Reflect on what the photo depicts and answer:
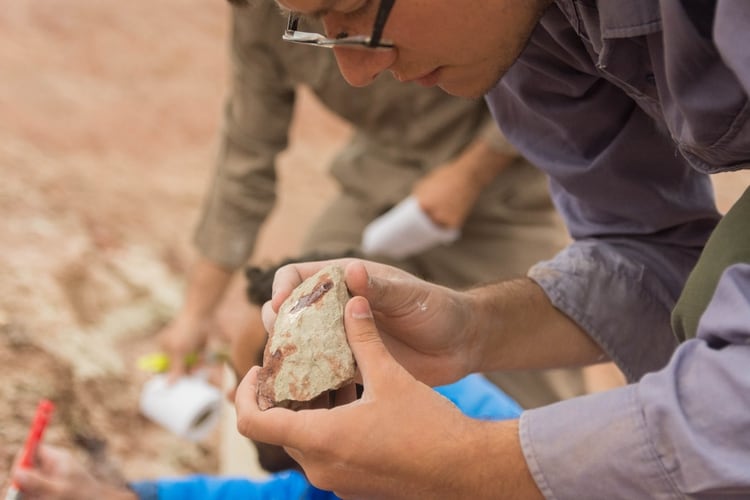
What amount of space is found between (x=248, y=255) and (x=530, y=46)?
5.17 feet

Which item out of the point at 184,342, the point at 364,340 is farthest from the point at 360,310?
the point at 184,342

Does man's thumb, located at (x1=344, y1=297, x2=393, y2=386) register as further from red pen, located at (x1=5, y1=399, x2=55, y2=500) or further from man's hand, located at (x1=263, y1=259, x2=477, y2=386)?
red pen, located at (x1=5, y1=399, x2=55, y2=500)

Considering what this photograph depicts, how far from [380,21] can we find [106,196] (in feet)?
8.69

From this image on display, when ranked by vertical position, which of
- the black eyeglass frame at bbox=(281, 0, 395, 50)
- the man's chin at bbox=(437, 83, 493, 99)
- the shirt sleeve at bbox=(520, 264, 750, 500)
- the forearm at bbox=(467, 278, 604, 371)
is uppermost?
the black eyeglass frame at bbox=(281, 0, 395, 50)

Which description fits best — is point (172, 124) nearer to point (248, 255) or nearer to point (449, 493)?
point (248, 255)

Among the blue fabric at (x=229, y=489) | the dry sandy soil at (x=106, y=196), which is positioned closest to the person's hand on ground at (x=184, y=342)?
the dry sandy soil at (x=106, y=196)

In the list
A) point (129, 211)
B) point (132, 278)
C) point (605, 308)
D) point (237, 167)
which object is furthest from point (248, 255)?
point (605, 308)

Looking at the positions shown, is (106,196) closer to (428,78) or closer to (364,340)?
(428,78)

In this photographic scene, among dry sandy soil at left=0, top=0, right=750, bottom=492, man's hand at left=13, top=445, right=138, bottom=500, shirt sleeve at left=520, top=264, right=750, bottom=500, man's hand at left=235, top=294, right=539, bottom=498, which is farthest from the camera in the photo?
dry sandy soil at left=0, top=0, right=750, bottom=492

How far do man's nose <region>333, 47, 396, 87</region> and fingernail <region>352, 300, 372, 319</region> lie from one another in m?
0.33

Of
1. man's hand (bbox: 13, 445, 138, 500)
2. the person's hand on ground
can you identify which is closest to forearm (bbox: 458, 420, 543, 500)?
man's hand (bbox: 13, 445, 138, 500)

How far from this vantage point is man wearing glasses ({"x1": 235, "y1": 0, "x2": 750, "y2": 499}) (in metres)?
1.07

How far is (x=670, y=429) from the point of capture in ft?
3.48

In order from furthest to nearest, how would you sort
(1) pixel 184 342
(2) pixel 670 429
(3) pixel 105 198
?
(3) pixel 105 198 → (1) pixel 184 342 → (2) pixel 670 429
